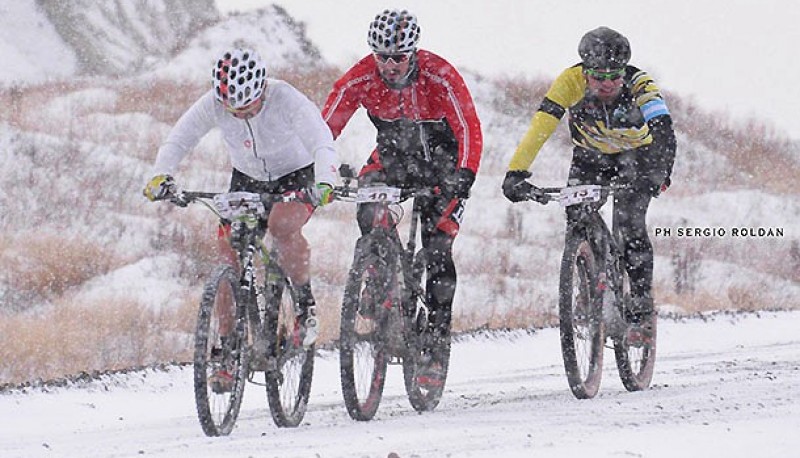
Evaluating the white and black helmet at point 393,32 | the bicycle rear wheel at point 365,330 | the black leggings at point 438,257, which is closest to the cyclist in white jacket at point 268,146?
the bicycle rear wheel at point 365,330

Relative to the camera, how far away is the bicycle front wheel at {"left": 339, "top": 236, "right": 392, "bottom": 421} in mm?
6980

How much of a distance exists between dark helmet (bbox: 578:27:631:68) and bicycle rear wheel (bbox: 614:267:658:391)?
5.24ft

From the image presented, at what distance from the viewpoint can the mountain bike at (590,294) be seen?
805 centimetres

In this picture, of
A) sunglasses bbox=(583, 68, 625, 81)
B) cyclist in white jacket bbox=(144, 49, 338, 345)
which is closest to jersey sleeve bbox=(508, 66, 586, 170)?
sunglasses bbox=(583, 68, 625, 81)

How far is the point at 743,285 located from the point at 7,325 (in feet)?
39.1

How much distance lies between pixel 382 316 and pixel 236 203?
1.24 meters

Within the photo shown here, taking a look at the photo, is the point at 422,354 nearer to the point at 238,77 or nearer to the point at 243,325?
the point at 243,325

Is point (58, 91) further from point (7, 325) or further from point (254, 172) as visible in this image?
point (254, 172)

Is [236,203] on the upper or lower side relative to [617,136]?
lower

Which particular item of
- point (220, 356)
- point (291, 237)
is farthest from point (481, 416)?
point (220, 356)

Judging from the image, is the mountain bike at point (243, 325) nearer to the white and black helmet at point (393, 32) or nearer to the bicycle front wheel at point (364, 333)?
the bicycle front wheel at point (364, 333)

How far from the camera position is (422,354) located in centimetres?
803

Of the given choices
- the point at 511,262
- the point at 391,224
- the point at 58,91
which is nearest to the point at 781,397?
the point at 391,224

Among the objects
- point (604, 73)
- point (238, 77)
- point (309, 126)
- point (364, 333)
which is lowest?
point (364, 333)
